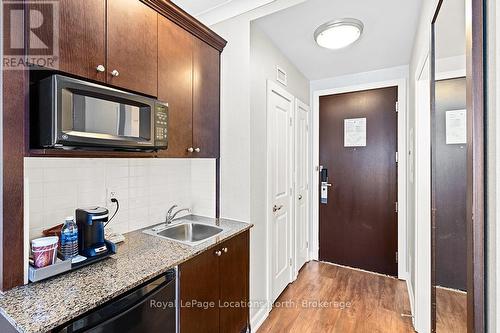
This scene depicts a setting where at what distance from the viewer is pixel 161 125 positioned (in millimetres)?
1524

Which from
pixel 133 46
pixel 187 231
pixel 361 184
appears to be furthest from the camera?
pixel 361 184

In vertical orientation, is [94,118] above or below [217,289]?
above

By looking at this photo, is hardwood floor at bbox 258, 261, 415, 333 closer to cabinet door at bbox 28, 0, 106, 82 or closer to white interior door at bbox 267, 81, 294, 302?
white interior door at bbox 267, 81, 294, 302

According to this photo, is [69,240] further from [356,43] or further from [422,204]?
[356,43]

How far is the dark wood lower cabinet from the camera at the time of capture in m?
1.40

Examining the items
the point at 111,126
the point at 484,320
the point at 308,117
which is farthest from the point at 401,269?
the point at 111,126

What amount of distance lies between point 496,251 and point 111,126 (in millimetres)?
1522

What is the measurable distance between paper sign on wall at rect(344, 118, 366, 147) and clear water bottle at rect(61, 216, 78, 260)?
2.98 metres

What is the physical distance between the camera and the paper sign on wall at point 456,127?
3.06 feet

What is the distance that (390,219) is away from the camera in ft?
9.81

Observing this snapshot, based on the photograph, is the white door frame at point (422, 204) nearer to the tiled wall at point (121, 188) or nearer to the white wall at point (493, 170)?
the white wall at point (493, 170)

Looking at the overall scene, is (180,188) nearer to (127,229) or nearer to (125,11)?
(127,229)

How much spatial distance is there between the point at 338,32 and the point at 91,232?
2.23m

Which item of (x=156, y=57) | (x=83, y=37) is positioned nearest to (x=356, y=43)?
(x=156, y=57)
